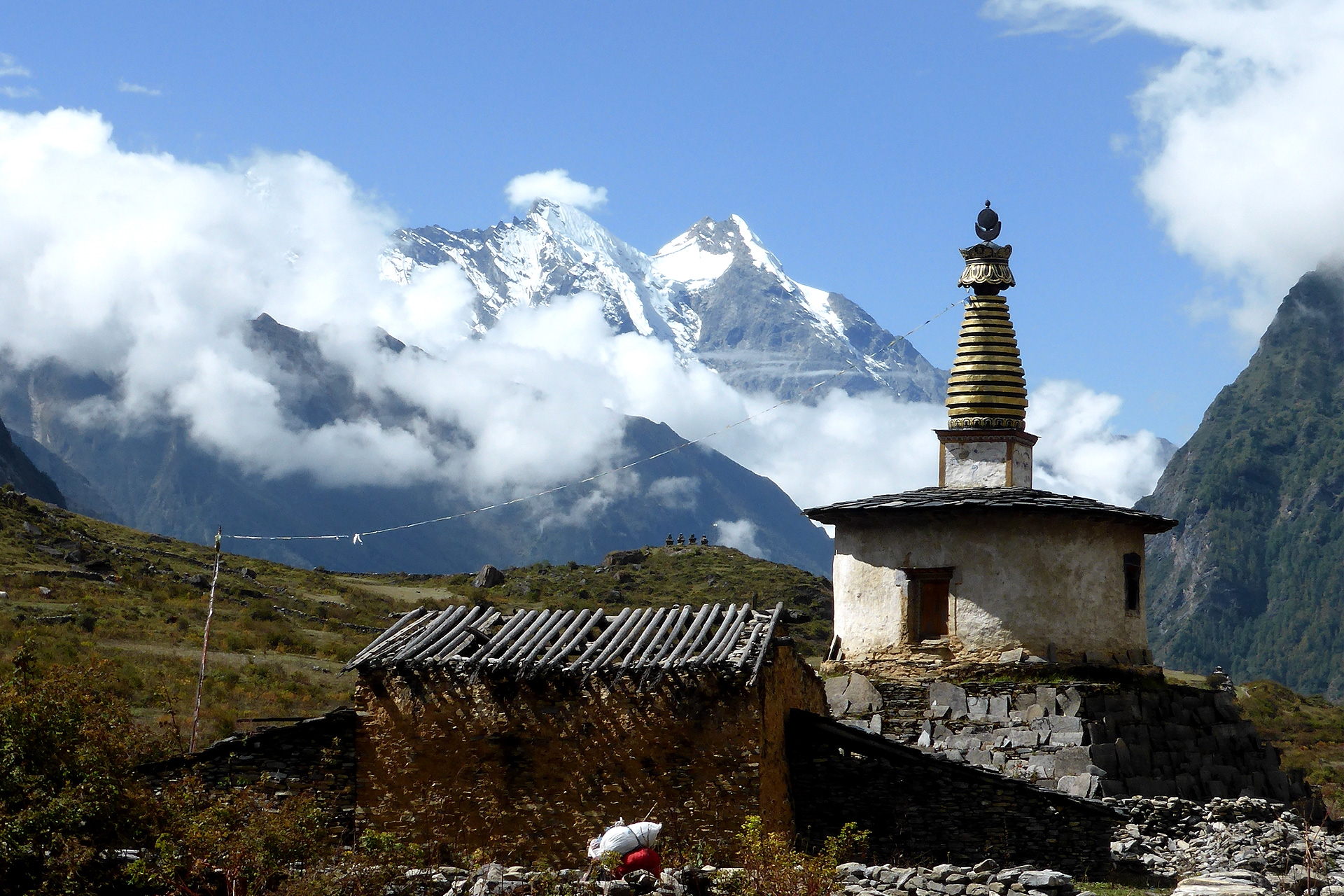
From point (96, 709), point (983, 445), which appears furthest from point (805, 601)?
point (96, 709)

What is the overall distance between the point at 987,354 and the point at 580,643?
32.0 ft

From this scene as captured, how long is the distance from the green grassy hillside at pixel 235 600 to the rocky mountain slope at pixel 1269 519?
180 feet

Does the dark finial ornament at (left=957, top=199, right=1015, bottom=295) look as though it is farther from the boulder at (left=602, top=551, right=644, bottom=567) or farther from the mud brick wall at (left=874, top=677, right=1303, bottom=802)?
the boulder at (left=602, top=551, right=644, bottom=567)

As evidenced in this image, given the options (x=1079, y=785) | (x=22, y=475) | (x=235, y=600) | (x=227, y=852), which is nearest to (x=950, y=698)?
(x=1079, y=785)

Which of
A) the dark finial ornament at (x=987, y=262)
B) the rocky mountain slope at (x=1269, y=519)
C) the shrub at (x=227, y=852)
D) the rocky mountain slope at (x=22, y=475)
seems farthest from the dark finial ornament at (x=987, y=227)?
the rocky mountain slope at (x=22, y=475)

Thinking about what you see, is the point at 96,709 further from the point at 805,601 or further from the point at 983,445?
the point at 805,601

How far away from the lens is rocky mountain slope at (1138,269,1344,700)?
11031 centimetres

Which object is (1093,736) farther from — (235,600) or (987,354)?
(235,600)

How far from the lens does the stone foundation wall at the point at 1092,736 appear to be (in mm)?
20000

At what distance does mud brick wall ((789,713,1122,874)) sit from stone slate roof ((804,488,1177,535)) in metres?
4.72

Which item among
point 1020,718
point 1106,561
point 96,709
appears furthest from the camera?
point 1106,561

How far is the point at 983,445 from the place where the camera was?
2434 centimetres

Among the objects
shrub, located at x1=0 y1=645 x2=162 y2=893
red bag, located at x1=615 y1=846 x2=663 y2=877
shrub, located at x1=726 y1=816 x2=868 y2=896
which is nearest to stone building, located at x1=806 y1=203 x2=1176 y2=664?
shrub, located at x1=726 y1=816 x2=868 y2=896

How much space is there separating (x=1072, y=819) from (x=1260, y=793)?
5333 mm
